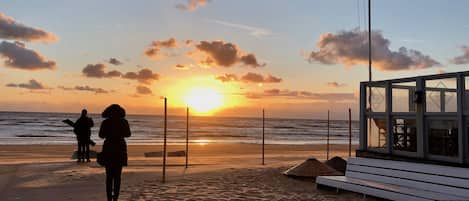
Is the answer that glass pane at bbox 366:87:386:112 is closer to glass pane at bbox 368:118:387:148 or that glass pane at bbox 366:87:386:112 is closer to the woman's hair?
glass pane at bbox 368:118:387:148

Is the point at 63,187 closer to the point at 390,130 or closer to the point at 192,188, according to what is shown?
the point at 192,188

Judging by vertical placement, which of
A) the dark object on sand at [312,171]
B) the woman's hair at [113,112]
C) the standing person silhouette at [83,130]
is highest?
the woman's hair at [113,112]

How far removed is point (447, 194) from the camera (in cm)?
754

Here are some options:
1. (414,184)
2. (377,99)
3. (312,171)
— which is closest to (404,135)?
(377,99)

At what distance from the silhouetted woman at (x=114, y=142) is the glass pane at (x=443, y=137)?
5399mm

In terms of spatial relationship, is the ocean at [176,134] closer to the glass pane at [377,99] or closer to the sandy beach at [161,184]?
the sandy beach at [161,184]

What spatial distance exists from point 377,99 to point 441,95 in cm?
175

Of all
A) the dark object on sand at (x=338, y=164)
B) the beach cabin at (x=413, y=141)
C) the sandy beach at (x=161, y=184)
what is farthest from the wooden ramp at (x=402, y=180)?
the dark object on sand at (x=338, y=164)

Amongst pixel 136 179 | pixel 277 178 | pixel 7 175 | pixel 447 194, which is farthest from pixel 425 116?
pixel 7 175

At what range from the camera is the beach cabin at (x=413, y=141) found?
7.85 metres

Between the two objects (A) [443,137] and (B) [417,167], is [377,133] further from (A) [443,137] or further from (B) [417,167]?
(A) [443,137]

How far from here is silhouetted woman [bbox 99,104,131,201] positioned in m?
7.95

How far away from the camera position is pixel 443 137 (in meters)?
8.34

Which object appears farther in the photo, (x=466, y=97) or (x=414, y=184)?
(x=414, y=184)
